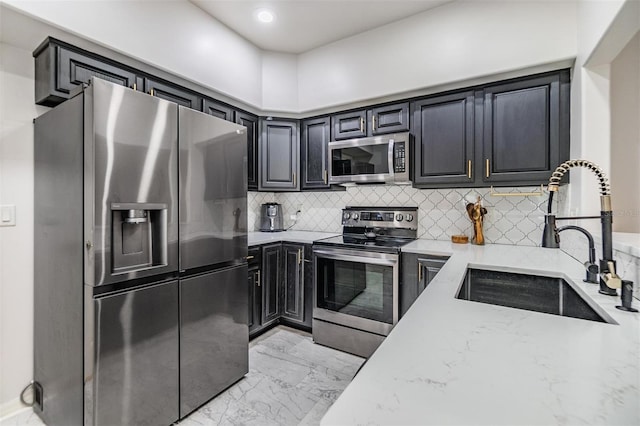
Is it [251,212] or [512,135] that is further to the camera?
[251,212]

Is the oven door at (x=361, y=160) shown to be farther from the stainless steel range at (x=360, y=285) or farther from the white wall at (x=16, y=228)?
the white wall at (x=16, y=228)

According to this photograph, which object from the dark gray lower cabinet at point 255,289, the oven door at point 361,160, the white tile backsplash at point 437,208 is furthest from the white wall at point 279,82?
the dark gray lower cabinet at point 255,289

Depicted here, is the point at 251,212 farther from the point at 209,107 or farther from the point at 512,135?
the point at 512,135

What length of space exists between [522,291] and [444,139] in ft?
4.51

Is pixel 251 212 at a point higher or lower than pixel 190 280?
higher

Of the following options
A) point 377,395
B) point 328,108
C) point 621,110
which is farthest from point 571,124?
→ point 377,395

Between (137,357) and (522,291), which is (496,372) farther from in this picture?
(137,357)

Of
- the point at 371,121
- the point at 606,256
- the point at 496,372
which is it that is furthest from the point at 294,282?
the point at 496,372

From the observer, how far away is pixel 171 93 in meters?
2.24

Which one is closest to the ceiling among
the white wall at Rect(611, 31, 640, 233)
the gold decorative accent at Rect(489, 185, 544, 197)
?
the white wall at Rect(611, 31, 640, 233)

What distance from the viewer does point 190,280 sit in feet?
5.61

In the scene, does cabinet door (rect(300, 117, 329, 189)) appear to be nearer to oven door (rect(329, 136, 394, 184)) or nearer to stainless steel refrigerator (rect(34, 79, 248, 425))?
oven door (rect(329, 136, 394, 184))

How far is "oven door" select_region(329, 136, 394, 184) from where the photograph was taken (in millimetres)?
2580

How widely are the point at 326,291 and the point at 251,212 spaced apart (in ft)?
4.54
